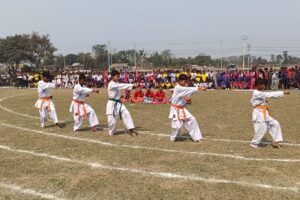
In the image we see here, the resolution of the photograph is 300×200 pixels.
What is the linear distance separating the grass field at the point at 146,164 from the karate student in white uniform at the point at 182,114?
31 cm

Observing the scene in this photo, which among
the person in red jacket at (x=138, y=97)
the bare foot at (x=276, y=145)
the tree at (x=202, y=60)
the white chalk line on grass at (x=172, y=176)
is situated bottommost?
the white chalk line on grass at (x=172, y=176)

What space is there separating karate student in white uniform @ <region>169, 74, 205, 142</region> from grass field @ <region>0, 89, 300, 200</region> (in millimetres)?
307

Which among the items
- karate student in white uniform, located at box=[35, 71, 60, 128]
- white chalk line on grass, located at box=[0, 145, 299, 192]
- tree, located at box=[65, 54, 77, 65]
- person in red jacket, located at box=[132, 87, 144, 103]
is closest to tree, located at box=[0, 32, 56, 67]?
tree, located at box=[65, 54, 77, 65]

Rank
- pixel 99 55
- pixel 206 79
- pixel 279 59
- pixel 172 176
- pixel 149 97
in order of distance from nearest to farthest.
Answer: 1. pixel 172 176
2. pixel 149 97
3. pixel 206 79
4. pixel 279 59
5. pixel 99 55

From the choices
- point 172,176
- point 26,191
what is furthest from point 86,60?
point 26,191

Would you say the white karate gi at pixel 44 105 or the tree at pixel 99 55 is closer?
the white karate gi at pixel 44 105

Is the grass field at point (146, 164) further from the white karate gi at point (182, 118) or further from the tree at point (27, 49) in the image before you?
the tree at point (27, 49)

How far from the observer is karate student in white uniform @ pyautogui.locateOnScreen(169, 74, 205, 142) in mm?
8914

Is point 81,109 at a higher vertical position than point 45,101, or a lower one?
lower

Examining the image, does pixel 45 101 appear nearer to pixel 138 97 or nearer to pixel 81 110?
pixel 81 110

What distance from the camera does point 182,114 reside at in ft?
29.7

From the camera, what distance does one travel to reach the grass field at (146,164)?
5.60 m

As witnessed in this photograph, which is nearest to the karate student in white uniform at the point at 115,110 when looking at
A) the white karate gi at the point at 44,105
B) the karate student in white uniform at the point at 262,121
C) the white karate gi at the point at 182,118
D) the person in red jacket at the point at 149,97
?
the white karate gi at the point at 182,118

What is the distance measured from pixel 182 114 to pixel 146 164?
239 cm
